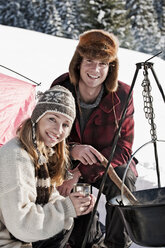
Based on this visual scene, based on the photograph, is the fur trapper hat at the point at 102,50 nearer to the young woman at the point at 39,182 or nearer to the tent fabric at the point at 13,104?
the young woman at the point at 39,182

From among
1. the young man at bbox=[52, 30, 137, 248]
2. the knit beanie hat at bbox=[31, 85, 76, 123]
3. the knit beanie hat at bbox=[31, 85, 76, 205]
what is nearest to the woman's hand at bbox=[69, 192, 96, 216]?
the knit beanie hat at bbox=[31, 85, 76, 205]

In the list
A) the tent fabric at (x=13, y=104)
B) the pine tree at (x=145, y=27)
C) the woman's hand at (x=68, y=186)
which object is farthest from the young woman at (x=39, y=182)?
the pine tree at (x=145, y=27)

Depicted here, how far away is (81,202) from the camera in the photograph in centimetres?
204

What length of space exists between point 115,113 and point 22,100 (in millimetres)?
1544

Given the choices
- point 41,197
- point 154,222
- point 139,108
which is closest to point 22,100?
point 41,197

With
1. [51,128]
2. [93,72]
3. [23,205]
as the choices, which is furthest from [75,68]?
[23,205]

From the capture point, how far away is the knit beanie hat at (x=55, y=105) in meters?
2.17

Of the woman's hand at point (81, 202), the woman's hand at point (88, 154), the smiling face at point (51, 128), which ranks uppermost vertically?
the smiling face at point (51, 128)

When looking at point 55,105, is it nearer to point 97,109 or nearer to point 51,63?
point 97,109

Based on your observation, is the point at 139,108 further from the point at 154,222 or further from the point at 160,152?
the point at 154,222

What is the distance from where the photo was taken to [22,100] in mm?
4188

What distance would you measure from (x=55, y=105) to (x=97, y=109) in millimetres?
804

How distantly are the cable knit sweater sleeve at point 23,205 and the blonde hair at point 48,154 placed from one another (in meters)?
0.05

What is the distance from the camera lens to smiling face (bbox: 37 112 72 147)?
2.14 meters
